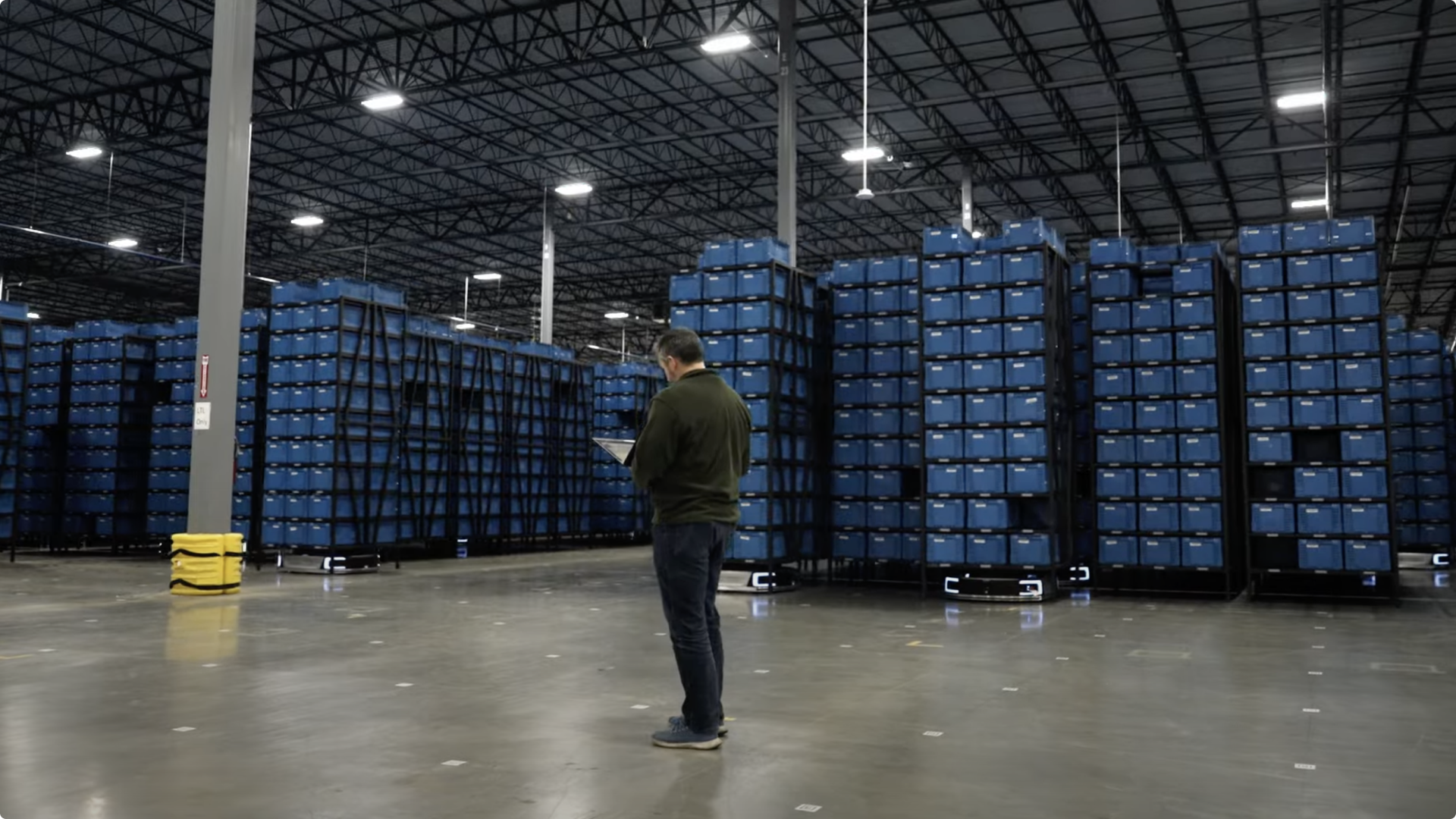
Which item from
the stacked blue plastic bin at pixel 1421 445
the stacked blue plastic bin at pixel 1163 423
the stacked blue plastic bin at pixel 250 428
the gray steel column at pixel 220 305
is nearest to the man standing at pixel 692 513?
the gray steel column at pixel 220 305

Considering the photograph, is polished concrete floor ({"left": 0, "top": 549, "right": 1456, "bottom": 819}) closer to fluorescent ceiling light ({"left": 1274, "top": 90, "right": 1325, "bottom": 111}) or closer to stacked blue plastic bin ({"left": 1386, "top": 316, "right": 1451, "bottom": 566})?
stacked blue plastic bin ({"left": 1386, "top": 316, "right": 1451, "bottom": 566})

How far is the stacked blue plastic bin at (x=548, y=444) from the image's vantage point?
81.2 ft

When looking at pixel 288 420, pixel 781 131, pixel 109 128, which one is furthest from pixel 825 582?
pixel 109 128

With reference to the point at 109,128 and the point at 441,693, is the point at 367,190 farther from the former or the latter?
the point at 441,693

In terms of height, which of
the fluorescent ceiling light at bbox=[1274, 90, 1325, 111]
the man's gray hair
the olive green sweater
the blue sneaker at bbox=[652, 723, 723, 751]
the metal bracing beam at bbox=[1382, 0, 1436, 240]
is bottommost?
the blue sneaker at bbox=[652, 723, 723, 751]

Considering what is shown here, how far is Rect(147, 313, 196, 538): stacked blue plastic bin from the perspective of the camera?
21.4 meters

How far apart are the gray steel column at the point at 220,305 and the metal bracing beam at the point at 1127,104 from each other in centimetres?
1417

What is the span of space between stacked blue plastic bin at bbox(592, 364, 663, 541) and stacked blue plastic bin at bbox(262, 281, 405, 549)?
9.92 metres

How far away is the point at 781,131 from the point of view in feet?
60.1

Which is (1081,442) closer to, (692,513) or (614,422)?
(692,513)

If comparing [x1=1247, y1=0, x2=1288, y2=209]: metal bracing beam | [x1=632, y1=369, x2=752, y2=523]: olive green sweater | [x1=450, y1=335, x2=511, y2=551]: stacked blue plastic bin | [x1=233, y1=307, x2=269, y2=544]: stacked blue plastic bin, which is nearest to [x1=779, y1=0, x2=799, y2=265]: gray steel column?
[x1=450, y1=335, x2=511, y2=551]: stacked blue plastic bin

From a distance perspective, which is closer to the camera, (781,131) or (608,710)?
(608,710)

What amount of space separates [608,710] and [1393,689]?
5204mm

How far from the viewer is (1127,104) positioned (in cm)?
2422
